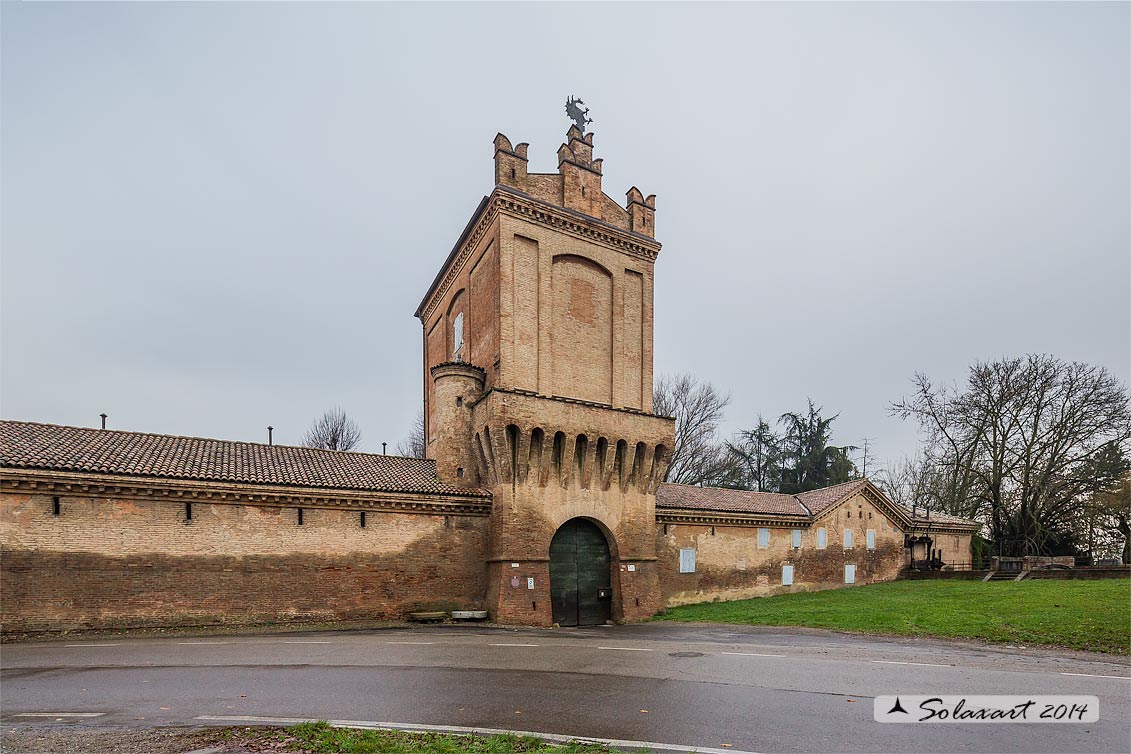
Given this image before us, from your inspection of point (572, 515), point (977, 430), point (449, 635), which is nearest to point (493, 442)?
point (572, 515)

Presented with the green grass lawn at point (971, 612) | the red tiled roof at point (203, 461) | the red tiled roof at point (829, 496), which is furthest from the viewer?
the red tiled roof at point (829, 496)

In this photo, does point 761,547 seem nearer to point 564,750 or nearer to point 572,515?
point 572,515

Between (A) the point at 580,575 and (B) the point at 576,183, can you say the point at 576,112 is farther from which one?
(A) the point at 580,575

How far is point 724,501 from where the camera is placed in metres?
30.1

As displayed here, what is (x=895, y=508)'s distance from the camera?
3488 centimetres

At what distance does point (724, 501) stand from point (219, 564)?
2111 centimetres

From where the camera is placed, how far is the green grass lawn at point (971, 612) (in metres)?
15.9

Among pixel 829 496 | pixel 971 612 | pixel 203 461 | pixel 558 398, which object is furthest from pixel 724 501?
pixel 203 461

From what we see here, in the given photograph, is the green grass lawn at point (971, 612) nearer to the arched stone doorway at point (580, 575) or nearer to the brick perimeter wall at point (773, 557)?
the brick perimeter wall at point (773, 557)

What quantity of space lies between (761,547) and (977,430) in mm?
19534

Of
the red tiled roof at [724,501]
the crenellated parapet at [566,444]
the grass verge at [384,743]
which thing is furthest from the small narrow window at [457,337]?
the grass verge at [384,743]

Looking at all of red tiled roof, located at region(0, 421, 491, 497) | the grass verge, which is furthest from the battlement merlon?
the grass verge

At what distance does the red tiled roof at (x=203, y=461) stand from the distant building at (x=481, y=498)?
105 mm

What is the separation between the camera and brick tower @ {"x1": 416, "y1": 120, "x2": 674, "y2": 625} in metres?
22.2
